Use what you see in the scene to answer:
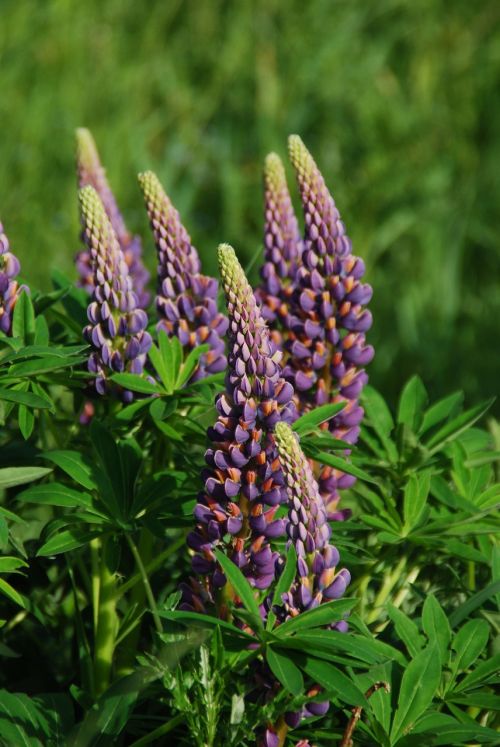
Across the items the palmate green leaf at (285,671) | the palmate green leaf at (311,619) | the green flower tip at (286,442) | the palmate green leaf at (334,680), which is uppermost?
the green flower tip at (286,442)

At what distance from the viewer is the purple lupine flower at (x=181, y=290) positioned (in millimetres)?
2037

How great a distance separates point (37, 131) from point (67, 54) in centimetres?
49

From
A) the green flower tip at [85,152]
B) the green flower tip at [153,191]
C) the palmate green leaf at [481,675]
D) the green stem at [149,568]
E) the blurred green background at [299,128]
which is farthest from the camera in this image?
the blurred green background at [299,128]

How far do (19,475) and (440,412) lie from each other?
864 millimetres

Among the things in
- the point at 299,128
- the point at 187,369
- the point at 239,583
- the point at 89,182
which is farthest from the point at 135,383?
the point at 299,128

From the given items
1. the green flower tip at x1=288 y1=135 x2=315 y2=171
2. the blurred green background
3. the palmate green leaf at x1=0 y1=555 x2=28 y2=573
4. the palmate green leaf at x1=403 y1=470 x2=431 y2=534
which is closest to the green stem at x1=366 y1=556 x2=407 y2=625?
the palmate green leaf at x1=403 y1=470 x2=431 y2=534

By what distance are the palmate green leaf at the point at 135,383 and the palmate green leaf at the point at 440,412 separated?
578 mm

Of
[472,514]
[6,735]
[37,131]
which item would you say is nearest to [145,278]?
[472,514]

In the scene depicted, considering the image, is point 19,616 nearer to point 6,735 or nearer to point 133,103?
point 6,735

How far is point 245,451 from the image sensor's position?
5.20 ft

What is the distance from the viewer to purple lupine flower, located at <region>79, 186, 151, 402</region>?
188 centimetres

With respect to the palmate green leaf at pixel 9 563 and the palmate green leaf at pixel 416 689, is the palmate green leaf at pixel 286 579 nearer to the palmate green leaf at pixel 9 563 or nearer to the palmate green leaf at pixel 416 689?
the palmate green leaf at pixel 416 689

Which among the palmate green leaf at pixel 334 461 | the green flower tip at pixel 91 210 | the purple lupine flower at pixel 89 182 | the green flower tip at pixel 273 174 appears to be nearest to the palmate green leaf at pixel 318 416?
the palmate green leaf at pixel 334 461

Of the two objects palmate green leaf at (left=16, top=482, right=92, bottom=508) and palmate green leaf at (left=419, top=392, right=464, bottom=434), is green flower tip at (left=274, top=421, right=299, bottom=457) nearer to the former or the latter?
palmate green leaf at (left=16, top=482, right=92, bottom=508)
